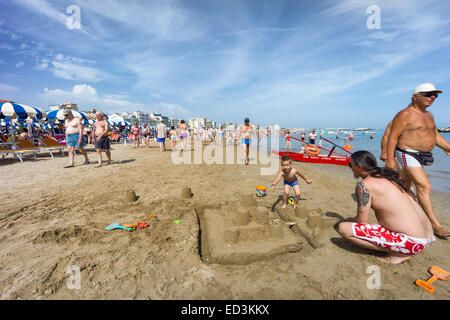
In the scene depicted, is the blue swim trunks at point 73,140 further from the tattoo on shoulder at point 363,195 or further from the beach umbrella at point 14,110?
the tattoo on shoulder at point 363,195

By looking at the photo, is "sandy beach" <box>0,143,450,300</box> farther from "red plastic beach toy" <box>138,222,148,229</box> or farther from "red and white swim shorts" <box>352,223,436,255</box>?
"red and white swim shorts" <box>352,223,436,255</box>

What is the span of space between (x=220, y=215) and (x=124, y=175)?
419 centimetres

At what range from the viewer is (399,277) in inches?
79.3

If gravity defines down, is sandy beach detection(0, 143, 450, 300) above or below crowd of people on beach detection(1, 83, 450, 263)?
below

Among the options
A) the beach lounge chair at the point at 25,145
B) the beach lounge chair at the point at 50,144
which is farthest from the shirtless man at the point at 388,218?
the beach lounge chair at the point at 50,144

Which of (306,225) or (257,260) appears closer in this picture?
(257,260)

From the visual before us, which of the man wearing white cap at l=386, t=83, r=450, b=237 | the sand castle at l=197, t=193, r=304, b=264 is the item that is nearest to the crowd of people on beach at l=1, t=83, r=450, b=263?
the man wearing white cap at l=386, t=83, r=450, b=237

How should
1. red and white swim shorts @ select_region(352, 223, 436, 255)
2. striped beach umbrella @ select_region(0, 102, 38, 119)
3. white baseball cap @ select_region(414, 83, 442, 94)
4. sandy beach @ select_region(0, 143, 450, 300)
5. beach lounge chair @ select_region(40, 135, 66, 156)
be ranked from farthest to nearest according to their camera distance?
beach lounge chair @ select_region(40, 135, 66, 156), striped beach umbrella @ select_region(0, 102, 38, 119), white baseball cap @ select_region(414, 83, 442, 94), red and white swim shorts @ select_region(352, 223, 436, 255), sandy beach @ select_region(0, 143, 450, 300)

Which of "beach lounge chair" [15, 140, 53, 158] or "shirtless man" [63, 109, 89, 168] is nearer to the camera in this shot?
"shirtless man" [63, 109, 89, 168]

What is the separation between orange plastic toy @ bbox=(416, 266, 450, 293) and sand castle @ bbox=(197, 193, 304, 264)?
1.16 meters

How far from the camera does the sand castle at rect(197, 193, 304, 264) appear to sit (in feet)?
7.32
